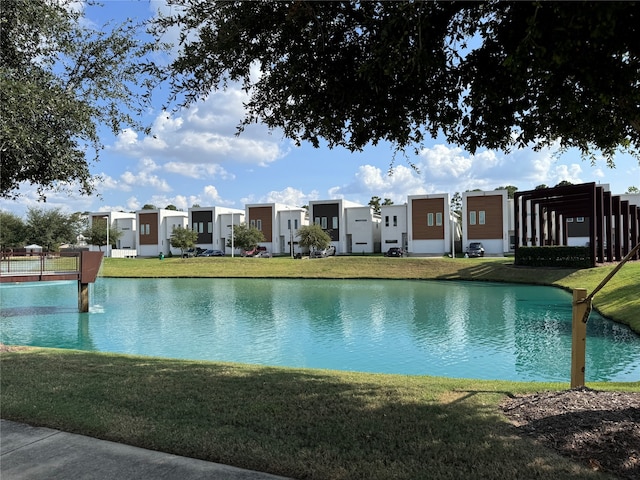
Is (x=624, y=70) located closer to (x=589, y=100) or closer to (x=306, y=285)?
(x=589, y=100)

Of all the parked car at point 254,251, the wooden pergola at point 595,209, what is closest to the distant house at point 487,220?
the wooden pergola at point 595,209

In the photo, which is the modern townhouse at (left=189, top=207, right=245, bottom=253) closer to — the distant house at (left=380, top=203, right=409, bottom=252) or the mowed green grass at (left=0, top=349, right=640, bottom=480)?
the distant house at (left=380, top=203, right=409, bottom=252)

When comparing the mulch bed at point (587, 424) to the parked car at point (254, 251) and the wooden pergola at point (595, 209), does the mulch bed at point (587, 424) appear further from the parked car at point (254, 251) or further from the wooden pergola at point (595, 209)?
the parked car at point (254, 251)

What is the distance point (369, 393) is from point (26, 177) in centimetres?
742

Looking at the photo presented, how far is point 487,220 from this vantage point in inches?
2495

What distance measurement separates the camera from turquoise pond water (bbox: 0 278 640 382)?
1299cm

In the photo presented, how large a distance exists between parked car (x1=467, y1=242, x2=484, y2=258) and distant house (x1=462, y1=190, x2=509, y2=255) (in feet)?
6.56

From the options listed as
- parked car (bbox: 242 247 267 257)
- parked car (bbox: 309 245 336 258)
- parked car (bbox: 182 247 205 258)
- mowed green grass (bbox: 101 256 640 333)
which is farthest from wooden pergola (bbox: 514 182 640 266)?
parked car (bbox: 182 247 205 258)

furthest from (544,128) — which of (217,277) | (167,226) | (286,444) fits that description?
(167,226)

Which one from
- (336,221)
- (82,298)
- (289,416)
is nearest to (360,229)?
(336,221)

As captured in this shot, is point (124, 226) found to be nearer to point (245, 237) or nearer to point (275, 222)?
point (275, 222)

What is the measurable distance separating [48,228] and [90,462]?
241 ft

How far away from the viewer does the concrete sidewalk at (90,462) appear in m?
4.19

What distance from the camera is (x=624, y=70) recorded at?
13.7 feet
